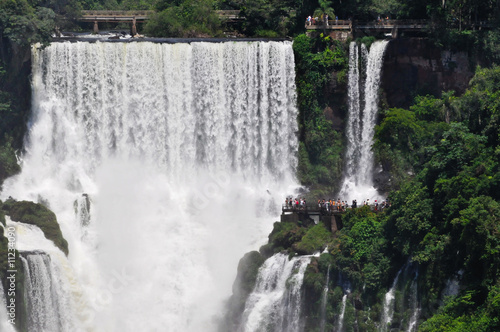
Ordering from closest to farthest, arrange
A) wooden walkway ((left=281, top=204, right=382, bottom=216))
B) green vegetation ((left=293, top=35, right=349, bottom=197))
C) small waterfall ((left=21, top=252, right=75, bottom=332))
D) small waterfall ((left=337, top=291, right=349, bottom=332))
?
small waterfall ((left=337, top=291, right=349, bottom=332)), small waterfall ((left=21, top=252, right=75, bottom=332)), wooden walkway ((left=281, top=204, right=382, bottom=216)), green vegetation ((left=293, top=35, right=349, bottom=197))

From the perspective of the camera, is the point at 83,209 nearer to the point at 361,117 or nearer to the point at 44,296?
the point at 44,296

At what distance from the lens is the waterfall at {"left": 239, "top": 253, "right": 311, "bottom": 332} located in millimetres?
56688

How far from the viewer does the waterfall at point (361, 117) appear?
219ft

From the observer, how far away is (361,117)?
67312mm

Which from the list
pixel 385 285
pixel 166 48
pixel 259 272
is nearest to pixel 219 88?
pixel 166 48

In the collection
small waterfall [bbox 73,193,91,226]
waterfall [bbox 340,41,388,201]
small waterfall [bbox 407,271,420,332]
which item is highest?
waterfall [bbox 340,41,388,201]

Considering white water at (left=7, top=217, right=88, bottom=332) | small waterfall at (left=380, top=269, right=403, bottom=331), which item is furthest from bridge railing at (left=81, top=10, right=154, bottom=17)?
small waterfall at (left=380, top=269, right=403, bottom=331)

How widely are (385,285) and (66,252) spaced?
A: 53.9 feet

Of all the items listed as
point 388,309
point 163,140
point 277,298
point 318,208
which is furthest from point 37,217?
point 388,309

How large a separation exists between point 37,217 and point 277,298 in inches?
503

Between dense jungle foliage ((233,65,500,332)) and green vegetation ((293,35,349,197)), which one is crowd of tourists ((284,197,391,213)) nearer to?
dense jungle foliage ((233,65,500,332))

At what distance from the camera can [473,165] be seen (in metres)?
52.4

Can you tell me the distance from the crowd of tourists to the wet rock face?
6.88 meters

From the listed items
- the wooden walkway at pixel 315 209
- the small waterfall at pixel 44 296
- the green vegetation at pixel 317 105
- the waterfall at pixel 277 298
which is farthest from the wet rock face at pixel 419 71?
the small waterfall at pixel 44 296
